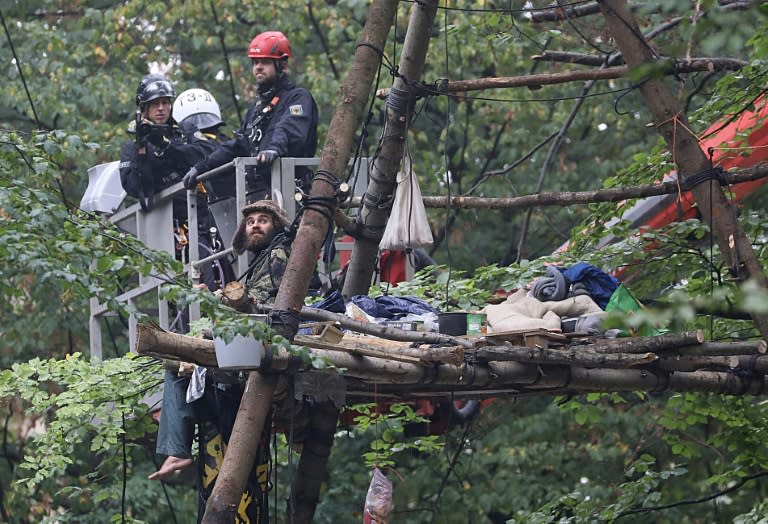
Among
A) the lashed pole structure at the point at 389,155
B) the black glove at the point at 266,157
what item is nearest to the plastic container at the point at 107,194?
the black glove at the point at 266,157

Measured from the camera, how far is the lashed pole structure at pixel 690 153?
8.28 meters

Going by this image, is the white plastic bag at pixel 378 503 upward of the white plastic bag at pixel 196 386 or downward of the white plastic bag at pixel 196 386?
downward

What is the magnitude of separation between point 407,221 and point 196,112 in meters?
3.11

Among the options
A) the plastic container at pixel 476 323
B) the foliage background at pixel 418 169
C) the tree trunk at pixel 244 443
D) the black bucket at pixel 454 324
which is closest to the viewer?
the tree trunk at pixel 244 443

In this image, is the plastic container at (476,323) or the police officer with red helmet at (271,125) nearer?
the plastic container at (476,323)

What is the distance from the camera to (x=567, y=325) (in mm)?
8633

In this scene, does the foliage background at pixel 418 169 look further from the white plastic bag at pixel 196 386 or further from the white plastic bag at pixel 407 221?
the white plastic bag at pixel 196 386

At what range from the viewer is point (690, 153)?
8.41 m

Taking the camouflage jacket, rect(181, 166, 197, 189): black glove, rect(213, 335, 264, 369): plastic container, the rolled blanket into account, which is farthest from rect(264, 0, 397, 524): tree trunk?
A: rect(181, 166, 197, 189): black glove

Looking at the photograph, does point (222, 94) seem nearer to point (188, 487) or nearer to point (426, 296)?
point (188, 487)

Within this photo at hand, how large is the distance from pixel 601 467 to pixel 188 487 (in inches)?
189

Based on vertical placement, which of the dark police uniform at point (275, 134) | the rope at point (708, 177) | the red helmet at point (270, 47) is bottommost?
the rope at point (708, 177)

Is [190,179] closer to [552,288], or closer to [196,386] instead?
[196,386]

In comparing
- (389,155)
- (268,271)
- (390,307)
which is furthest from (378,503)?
(389,155)
